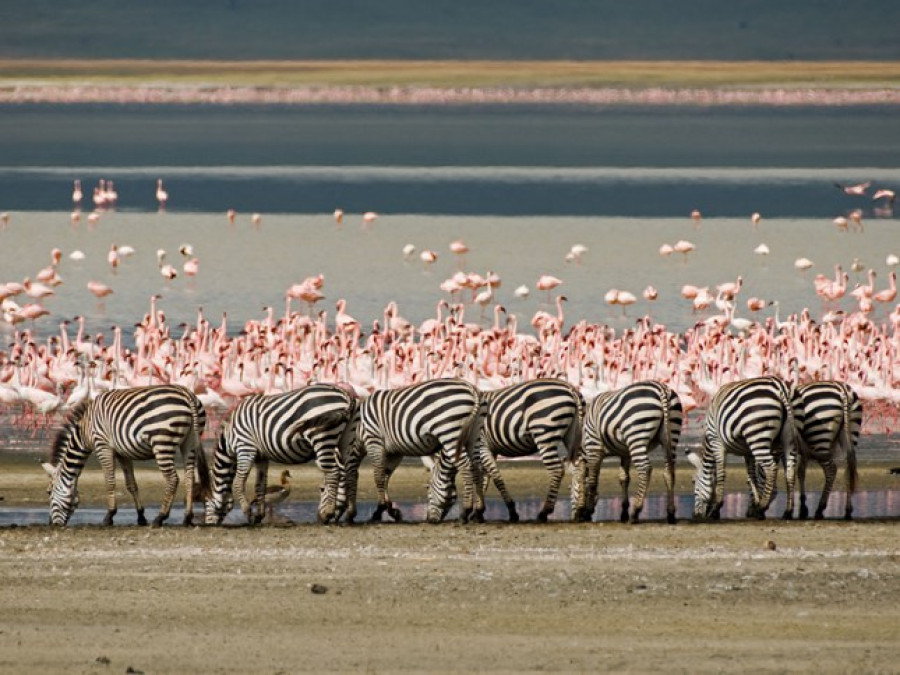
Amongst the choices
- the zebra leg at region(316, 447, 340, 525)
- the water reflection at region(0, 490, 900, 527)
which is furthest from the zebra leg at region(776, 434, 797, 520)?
the zebra leg at region(316, 447, 340, 525)

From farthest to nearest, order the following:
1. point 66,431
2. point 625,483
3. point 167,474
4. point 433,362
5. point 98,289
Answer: point 98,289, point 433,362, point 66,431, point 625,483, point 167,474

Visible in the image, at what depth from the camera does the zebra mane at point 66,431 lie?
1644cm

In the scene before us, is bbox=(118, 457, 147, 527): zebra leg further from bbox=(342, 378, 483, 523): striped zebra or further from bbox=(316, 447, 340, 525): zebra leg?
bbox=(342, 378, 483, 523): striped zebra

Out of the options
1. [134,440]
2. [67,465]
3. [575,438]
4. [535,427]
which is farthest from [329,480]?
[67,465]

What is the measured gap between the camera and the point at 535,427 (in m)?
16.2

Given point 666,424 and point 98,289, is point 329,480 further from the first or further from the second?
point 98,289

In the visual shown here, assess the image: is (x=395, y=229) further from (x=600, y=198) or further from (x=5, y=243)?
(x=600, y=198)

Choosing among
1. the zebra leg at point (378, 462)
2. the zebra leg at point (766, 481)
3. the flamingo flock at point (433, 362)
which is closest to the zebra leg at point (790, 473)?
the zebra leg at point (766, 481)

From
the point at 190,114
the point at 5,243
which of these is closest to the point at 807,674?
the point at 5,243

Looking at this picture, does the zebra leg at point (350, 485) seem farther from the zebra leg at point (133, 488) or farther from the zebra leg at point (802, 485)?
the zebra leg at point (802, 485)

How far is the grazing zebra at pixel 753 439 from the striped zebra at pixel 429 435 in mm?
1786

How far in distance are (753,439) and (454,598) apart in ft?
14.1

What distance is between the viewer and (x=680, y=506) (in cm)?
1780

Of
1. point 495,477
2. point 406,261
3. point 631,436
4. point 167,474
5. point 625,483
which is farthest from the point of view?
point 406,261
